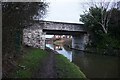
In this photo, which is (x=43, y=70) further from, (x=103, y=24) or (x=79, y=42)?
(x=79, y=42)

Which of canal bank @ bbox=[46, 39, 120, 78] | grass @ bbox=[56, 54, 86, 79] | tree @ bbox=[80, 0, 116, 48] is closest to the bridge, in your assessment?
tree @ bbox=[80, 0, 116, 48]

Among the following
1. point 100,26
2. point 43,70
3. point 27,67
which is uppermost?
point 100,26

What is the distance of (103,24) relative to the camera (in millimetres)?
40188

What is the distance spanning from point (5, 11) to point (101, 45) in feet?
106

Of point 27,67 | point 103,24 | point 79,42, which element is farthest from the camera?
point 79,42

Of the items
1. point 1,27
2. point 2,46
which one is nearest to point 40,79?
point 2,46

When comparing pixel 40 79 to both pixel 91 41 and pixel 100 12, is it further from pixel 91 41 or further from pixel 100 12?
pixel 91 41

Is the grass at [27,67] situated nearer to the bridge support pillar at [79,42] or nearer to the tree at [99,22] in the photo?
the tree at [99,22]

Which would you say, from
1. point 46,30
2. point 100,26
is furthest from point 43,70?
point 46,30

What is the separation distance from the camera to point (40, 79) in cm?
1032

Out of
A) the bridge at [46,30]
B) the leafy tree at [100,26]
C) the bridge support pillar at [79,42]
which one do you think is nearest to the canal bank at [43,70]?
the bridge at [46,30]

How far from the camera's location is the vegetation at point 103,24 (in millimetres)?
38922

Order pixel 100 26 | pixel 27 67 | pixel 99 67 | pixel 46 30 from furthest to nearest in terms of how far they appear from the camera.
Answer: pixel 46 30
pixel 100 26
pixel 99 67
pixel 27 67

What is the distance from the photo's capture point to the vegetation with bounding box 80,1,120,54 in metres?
38.9
